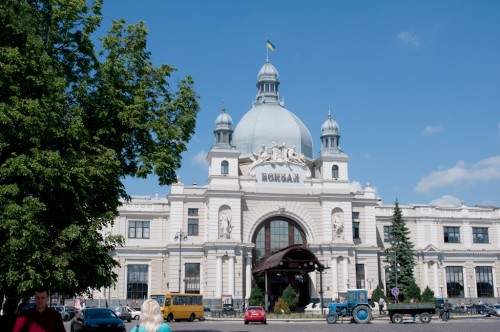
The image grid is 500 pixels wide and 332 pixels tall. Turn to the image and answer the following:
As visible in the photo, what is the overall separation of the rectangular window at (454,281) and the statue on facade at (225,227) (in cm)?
2635

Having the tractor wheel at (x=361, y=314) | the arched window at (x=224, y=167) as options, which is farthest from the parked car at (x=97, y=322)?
the arched window at (x=224, y=167)

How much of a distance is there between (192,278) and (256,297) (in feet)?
29.5

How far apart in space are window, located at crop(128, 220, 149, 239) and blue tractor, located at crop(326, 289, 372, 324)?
28.2 m

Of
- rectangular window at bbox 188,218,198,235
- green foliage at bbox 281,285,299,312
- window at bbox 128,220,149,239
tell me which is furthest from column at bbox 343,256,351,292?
window at bbox 128,220,149,239

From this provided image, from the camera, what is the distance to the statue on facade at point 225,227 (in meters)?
56.9

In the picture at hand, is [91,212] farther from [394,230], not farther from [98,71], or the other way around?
[394,230]

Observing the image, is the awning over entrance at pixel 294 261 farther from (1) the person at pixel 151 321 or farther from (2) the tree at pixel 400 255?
(1) the person at pixel 151 321

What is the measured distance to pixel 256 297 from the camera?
171 ft

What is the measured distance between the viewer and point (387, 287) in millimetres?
62812

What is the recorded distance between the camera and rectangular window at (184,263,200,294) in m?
58.0

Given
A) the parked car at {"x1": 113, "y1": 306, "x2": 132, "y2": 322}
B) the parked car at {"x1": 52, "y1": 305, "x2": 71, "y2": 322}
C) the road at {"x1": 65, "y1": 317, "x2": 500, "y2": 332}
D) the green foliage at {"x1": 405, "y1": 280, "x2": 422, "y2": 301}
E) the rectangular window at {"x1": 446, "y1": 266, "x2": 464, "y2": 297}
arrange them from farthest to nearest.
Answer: the rectangular window at {"x1": 446, "y1": 266, "x2": 464, "y2": 297}, the green foliage at {"x1": 405, "y1": 280, "x2": 422, "y2": 301}, the parked car at {"x1": 52, "y1": 305, "x2": 71, "y2": 322}, the parked car at {"x1": 113, "y1": 306, "x2": 132, "y2": 322}, the road at {"x1": 65, "y1": 317, "x2": 500, "y2": 332}

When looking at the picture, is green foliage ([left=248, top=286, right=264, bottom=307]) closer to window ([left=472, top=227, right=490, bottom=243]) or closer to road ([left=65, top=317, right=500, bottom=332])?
road ([left=65, top=317, right=500, bottom=332])

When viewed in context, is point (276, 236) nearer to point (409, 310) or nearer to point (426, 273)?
point (426, 273)

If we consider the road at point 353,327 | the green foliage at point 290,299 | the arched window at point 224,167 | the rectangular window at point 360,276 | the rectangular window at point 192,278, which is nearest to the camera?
the road at point 353,327
